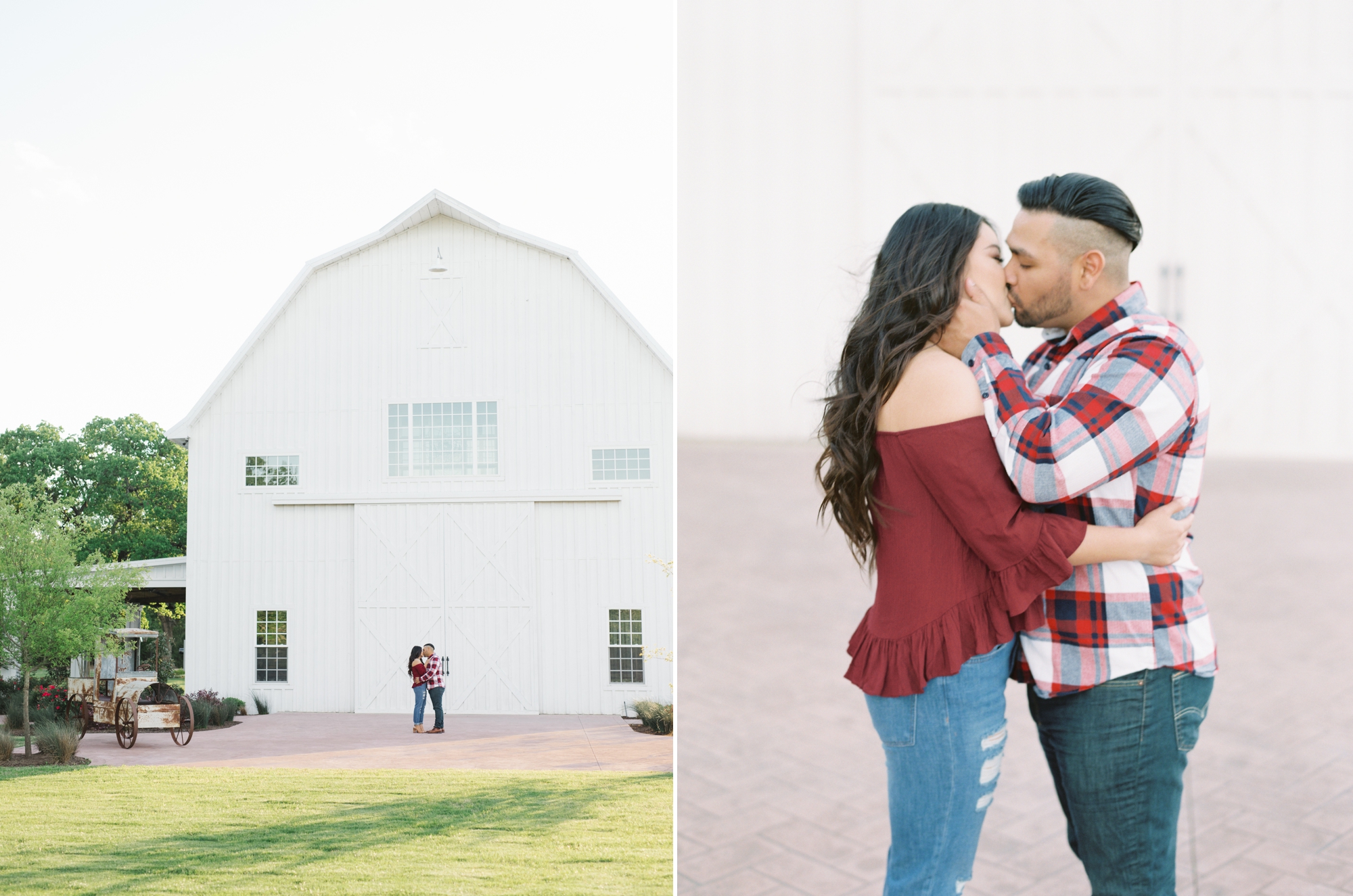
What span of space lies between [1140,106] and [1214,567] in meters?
3.93

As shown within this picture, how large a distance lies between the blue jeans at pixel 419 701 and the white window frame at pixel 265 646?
459mm

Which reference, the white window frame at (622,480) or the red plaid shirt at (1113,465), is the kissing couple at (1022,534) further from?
the white window frame at (622,480)

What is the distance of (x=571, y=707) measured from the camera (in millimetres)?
3811

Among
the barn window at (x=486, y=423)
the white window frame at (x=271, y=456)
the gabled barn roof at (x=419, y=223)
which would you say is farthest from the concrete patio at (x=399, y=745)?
the gabled barn roof at (x=419, y=223)

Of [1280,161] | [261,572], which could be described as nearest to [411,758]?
[261,572]

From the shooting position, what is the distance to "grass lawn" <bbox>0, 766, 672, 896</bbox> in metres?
3.46

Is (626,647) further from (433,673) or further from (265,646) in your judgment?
(265,646)

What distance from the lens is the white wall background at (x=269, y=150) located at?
387 centimetres

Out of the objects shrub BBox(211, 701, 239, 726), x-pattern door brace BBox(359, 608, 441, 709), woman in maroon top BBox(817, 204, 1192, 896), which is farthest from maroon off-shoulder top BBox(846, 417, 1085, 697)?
shrub BBox(211, 701, 239, 726)

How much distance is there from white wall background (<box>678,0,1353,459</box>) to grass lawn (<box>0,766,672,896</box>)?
5.45m

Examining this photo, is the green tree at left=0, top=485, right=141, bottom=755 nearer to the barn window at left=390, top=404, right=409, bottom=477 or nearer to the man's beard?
the barn window at left=390, top=404, right=409, bottom=477

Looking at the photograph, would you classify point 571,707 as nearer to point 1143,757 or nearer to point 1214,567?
point 1143,757

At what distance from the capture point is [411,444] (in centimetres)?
385

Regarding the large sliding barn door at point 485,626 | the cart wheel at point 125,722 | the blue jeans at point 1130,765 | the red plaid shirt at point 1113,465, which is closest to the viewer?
the red plaid shirt at point 1113,465
